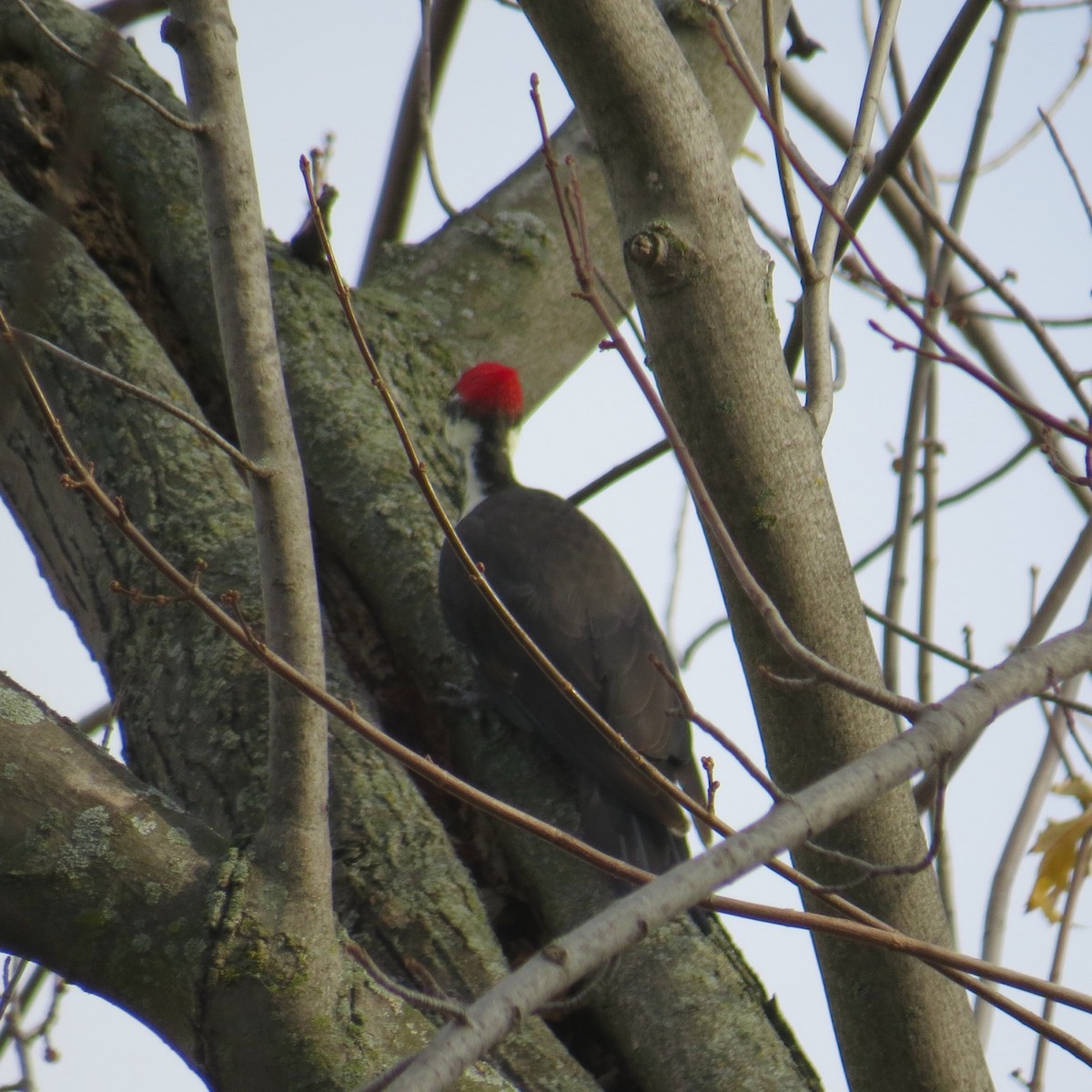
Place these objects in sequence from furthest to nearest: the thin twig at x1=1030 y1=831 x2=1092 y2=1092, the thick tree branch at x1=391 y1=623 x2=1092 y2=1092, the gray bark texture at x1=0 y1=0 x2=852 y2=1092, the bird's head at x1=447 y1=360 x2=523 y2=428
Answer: the bird's head at x1=447 y1=360 x2=523 y2=428 < the thin twig at x1=1030 y1=831 x2=1092 y2=1092 < the gray bark texture at x1=0 y1=0 x2=852 y2=1092 < the thick tree branch at x1=391 y1=623 x2=1092 y2=1092

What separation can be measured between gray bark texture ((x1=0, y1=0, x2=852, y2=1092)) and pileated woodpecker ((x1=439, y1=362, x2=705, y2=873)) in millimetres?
81

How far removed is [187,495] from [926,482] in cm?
182

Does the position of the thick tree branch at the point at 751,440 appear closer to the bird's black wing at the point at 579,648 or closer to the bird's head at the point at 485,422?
the bird's black wing at the point at 579,648

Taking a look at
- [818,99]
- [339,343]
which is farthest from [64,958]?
[818,99]

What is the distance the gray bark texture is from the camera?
69.8 inches

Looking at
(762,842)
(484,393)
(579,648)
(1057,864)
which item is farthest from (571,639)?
(762,842)

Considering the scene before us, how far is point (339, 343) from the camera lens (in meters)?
3.26

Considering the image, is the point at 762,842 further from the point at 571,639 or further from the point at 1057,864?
the point at 1057,864

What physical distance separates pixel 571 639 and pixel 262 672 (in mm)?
1018

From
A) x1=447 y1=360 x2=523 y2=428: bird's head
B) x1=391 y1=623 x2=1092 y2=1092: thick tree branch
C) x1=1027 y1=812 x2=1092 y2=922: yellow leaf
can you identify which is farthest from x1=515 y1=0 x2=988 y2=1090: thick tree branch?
x1=447 y1=360 x2=523 y2=428: bird's head

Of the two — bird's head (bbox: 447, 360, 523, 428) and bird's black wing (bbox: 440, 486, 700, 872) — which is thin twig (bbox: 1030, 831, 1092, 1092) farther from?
bird's head (bbox: 447, 360, 523, 428)

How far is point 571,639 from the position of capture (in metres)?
3.19

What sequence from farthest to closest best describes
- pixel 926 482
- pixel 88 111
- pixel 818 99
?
pixel 818 99 → pixel 926 482 → pixel 88 111

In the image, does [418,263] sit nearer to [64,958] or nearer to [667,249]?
[667,249]
